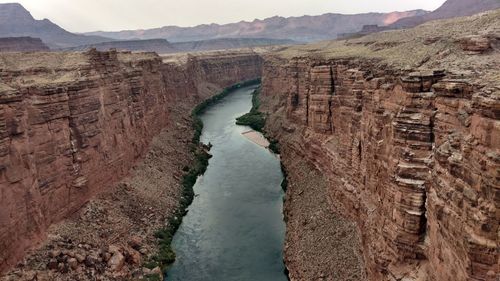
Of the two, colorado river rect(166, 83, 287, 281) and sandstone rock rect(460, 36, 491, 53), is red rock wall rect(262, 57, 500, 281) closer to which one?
sandstone rock rect(460, 36, 491, 53)

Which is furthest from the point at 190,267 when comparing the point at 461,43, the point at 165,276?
the point at 461,43

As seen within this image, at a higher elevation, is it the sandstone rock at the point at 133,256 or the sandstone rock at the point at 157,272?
the sandstone rock at the point at 133,256

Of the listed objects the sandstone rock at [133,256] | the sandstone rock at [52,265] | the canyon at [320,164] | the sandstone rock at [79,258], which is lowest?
the sandstone rock at [133,256]

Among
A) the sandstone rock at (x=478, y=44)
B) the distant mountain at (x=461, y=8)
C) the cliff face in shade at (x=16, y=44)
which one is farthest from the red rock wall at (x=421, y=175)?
the distant mountain at (x=461, y=8)

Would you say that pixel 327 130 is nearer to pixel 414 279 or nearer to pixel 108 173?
pixel 108 173

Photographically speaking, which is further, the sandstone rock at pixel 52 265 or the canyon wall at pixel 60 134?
the sandstone rock at pixel 52 265

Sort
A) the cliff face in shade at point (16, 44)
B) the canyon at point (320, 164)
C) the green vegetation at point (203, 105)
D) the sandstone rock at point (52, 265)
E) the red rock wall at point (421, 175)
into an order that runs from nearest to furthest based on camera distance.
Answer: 1. the red rock wall at point (421, 175)
2. the canyon at point (320, 164)
3. the sandstone rock at point (52, 265)
4. the green vegetation at point (203, 105)
5. the cliff face in shade at point (16, 44)

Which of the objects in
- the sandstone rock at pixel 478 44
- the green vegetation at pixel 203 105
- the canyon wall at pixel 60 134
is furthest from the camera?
the green vegetation at pixel 203 105

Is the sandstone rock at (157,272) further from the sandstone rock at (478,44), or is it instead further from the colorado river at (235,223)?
the sandstone rock at (478,44)
